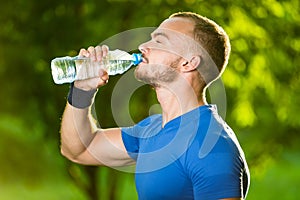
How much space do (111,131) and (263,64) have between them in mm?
1967

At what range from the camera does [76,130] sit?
2.10 meters

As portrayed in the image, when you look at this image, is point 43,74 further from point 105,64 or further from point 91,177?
point 105,64

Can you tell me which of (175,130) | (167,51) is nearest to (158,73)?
(167,51)

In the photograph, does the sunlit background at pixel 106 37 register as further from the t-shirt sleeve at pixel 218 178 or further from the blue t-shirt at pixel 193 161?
the t-shirt sleeve at pixel 218 178

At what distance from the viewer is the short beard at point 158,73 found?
1.96 metres

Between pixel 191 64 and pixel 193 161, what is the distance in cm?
32

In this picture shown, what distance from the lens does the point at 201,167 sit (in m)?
1.71

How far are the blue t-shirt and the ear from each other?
0.39 feet

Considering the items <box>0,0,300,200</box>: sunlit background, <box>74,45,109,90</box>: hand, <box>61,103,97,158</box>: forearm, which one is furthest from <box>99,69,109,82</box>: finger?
<box>0,0,300,200</box>: sunlit background

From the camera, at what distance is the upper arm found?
84.7 inches

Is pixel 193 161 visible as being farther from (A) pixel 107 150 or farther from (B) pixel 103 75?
(A) pixel 107 150

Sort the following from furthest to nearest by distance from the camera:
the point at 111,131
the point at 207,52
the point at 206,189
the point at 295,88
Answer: the point at 295,88 < the point at 111,131 < the point at 207,52 < the point at 206,189

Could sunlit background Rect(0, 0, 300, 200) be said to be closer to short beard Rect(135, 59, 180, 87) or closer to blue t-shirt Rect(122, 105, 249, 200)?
short beard Rect(135, 59, 180, 87)

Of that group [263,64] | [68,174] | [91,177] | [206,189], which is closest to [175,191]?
[206,189]
